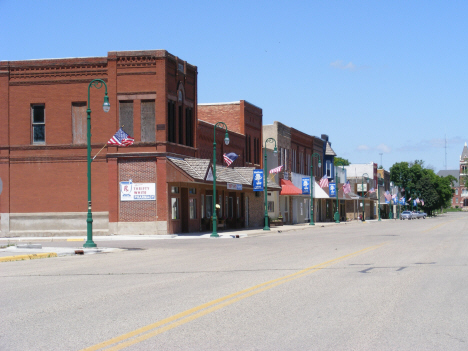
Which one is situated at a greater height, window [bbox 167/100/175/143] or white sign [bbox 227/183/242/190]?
window [bbox 167/100/175/143]

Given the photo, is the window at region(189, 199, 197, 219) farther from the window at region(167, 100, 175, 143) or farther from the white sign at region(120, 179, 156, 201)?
the window at region(167, 100, 175, 143)

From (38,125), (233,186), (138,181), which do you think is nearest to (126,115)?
(138,181)

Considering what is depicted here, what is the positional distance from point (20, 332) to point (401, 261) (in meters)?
12.2

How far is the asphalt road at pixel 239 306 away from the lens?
7305 millimetres

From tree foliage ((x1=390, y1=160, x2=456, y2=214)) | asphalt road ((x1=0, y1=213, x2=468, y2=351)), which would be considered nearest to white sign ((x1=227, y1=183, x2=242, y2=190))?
asphalt road ((x1=0, y1=213, x2=468, y2=351))

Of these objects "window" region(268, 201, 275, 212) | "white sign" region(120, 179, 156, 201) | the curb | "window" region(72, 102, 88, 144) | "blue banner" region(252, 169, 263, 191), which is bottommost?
the curb

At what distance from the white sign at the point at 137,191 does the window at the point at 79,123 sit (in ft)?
12.4

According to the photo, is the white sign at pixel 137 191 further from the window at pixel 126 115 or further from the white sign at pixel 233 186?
the white sign at pixel 233 186

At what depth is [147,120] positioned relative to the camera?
3744 cm

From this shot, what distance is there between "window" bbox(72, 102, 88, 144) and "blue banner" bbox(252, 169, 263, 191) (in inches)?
562

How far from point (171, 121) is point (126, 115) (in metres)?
2.73

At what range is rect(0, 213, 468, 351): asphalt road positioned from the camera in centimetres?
730

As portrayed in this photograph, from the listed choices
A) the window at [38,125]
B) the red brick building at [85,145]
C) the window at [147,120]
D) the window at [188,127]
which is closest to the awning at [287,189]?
the window at [188,127]

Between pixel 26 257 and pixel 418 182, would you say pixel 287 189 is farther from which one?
pixel 418 182
